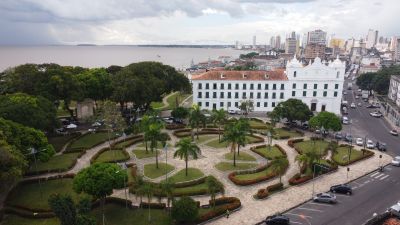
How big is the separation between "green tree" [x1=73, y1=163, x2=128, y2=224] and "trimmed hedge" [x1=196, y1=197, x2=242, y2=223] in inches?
390

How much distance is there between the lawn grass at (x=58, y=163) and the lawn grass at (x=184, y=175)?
54.5 feet

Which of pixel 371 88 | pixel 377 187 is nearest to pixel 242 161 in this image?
pixel 377 187

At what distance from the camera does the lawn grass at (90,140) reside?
2412 inches

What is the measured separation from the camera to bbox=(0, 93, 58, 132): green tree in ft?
165

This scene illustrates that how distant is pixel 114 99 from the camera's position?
240 feet

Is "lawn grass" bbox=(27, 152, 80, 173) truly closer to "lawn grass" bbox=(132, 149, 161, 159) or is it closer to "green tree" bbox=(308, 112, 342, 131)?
"lawn grass" bbox=(132, 149, 161, 159)

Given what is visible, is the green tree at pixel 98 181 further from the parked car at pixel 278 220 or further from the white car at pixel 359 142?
the white car at pixel 359 142

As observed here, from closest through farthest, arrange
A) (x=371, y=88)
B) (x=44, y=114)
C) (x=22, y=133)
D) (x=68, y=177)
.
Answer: (x=22, y=133)
(x=68, y=177)
(x=44, y=114)
(x=371, y=88)

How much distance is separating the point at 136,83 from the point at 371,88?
311ft

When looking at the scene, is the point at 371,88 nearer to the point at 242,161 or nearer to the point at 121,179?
the point at 242,161

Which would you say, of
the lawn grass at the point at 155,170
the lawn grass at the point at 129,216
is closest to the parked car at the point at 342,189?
the lawn grass at the point at 129,216

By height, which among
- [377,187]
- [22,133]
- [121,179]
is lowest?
[377,187]

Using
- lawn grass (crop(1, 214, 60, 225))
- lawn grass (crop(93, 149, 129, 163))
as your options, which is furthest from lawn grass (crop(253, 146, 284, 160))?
lawn grass (crop(1, 214, 60, 225))

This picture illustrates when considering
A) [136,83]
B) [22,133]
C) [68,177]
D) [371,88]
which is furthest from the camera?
[371,88]
